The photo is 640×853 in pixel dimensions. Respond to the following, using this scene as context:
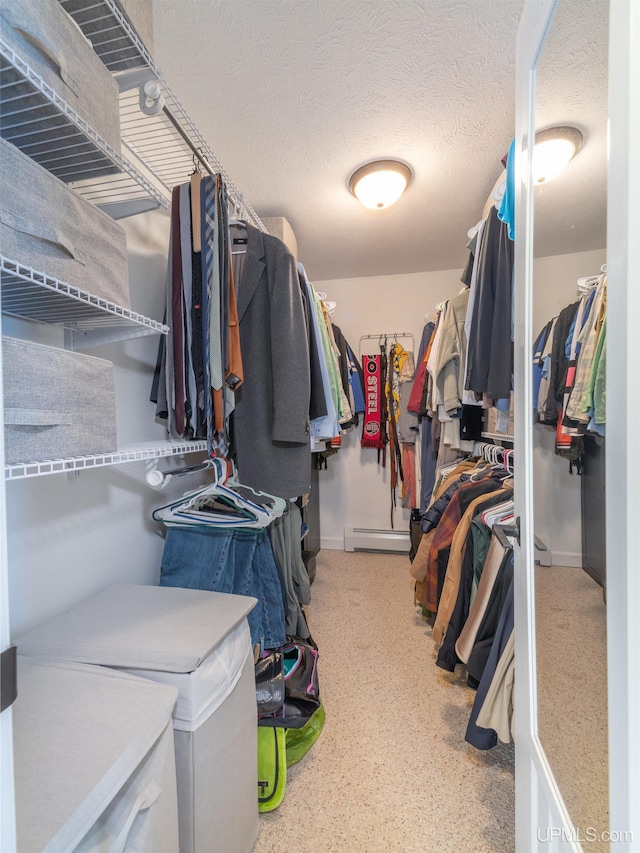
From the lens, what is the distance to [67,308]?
862mm

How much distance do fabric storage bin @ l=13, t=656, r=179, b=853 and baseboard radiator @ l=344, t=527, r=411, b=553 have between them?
2777 millimetres

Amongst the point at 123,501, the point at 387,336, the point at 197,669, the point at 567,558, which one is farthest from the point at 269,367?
the point at 387,336

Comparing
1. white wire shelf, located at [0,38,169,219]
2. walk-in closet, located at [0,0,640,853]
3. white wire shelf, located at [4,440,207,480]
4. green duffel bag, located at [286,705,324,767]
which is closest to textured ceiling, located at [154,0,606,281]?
walk-in closet, located at [0,0,640,853]

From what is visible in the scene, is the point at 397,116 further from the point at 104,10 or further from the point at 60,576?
the point at 60,576

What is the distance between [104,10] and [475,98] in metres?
1.31

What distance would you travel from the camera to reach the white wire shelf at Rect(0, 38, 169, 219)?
0.64 m

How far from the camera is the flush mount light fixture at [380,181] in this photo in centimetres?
182

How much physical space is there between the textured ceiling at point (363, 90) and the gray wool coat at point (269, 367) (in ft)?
1.79

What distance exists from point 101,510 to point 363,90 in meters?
1.77

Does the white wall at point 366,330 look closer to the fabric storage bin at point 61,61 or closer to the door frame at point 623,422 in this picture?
the fabric storage bin at point 61,61

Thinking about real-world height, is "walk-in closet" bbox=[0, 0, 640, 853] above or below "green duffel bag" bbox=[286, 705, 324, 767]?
above

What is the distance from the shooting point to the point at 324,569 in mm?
3029

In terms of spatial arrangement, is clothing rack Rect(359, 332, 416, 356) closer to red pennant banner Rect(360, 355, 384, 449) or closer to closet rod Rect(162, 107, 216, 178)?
red pennant banner Rect(360, 355, 384, 449)

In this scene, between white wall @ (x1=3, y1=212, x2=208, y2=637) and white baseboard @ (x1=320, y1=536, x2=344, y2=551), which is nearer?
white wall @ (x1=3, y1=212, x2=208, y2=637)
